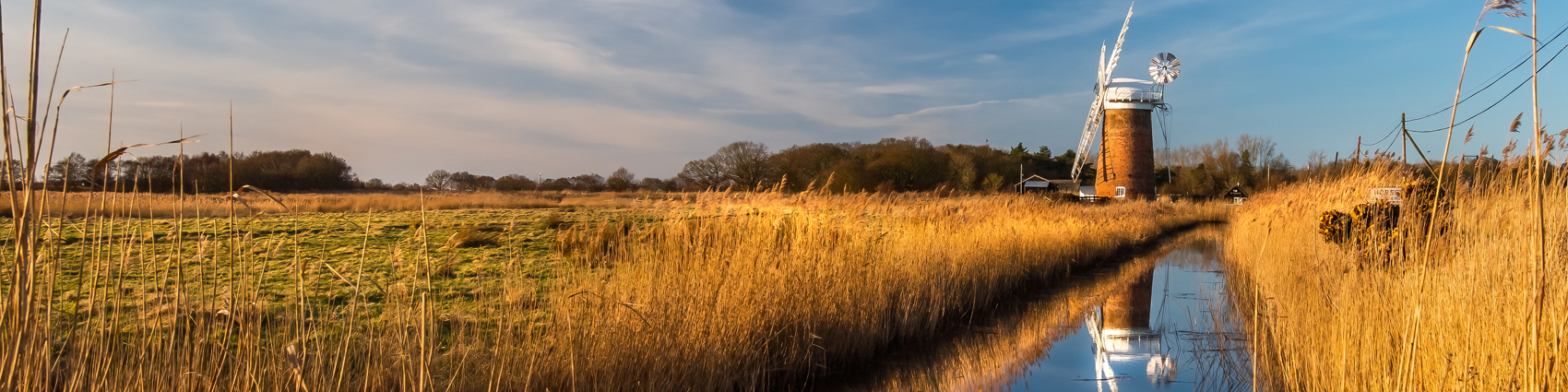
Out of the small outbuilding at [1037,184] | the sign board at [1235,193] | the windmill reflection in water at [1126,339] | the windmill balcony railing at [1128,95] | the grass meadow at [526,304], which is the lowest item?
the windmill reflection in water at [1126,339]

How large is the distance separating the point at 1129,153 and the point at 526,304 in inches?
1174

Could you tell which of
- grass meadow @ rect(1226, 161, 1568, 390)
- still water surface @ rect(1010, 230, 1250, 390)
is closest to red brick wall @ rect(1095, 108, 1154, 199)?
still water surface @ rect(1010, 230, 1250, 390)

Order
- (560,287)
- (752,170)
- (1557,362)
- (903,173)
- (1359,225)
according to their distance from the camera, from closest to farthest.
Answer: (1557,362) → (560,287) → (1359,225) → (752,170) → (903,173)

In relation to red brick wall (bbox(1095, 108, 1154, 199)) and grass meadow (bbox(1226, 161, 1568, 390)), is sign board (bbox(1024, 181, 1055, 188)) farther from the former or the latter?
grass meadow (bbox(1226, 161, 1568, 390))

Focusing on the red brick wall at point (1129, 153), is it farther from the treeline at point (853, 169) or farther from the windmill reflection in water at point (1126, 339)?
the windmill reflection in water at point (1126, 339)

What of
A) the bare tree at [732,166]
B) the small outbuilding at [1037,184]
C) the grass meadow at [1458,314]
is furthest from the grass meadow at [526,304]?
the small outbuilding at [1037,184]

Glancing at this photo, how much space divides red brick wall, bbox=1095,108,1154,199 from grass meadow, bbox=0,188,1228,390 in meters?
24.4

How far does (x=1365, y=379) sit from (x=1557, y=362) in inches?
38.7

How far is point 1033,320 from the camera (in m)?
6.51

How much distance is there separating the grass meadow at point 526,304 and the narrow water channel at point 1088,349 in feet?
1.03

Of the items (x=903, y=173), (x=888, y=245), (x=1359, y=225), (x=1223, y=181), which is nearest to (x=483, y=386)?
(x=888, y=245)

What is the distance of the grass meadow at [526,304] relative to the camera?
2.18 meters

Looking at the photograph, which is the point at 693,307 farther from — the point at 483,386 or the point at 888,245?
the point at 888,245

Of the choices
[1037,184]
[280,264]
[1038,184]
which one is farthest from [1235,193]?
[280,264]
